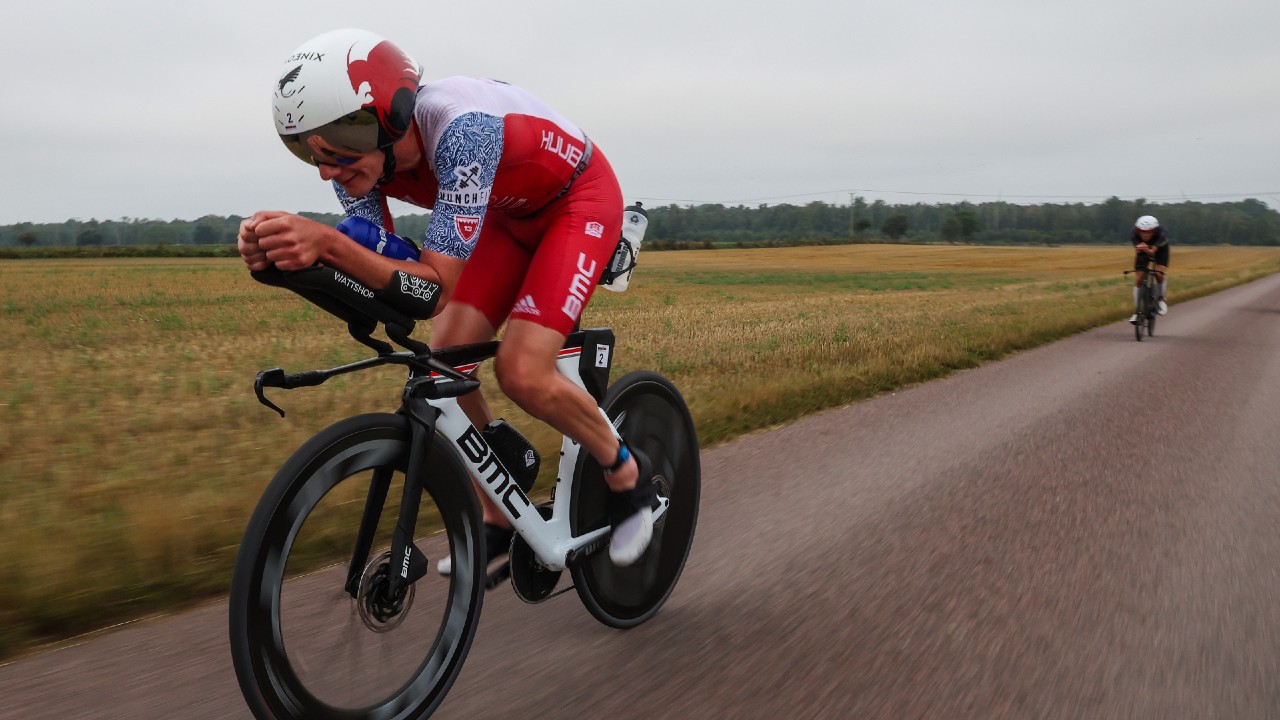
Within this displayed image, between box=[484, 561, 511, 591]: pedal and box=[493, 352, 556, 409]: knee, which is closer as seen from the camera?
box=[493, 352, 556, 409]: knee

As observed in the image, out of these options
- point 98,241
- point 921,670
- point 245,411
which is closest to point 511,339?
point 921,670

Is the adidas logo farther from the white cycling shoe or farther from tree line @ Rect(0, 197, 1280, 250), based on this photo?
tree line @ Rect(0, 197, 1280, 250)

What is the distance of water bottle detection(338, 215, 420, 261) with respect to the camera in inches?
90.9

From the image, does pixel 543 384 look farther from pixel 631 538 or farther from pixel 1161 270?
pixel 1161 270

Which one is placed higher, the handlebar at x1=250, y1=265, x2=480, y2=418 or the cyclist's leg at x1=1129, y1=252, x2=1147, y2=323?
the handlebar at x1=250, y1=265, x2=480, y2=418

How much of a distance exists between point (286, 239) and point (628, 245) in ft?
4.99

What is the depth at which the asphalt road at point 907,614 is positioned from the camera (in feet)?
9.19

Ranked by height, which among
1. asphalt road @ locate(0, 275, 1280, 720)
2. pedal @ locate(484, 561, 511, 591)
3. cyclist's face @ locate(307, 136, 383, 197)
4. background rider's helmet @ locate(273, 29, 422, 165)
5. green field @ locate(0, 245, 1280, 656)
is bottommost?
asphalt road @ locate(0, 275, 1280, 720)

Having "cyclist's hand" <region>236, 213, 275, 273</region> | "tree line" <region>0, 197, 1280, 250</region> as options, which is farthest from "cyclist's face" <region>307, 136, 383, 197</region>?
"tree line" <region>0, 197, 1280, 250</region>

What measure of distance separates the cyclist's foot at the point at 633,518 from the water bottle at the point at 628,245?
1.99 ft

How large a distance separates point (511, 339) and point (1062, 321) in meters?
15.7

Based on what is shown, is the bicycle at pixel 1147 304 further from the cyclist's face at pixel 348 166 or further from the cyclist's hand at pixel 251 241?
the cyclist's hand at pixel 251 241

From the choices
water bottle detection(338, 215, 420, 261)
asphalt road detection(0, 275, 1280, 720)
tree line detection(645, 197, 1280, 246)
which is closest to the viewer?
water bottle detection(338, 215, 420, 261)

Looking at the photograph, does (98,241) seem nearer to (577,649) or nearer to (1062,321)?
(1062,321)
